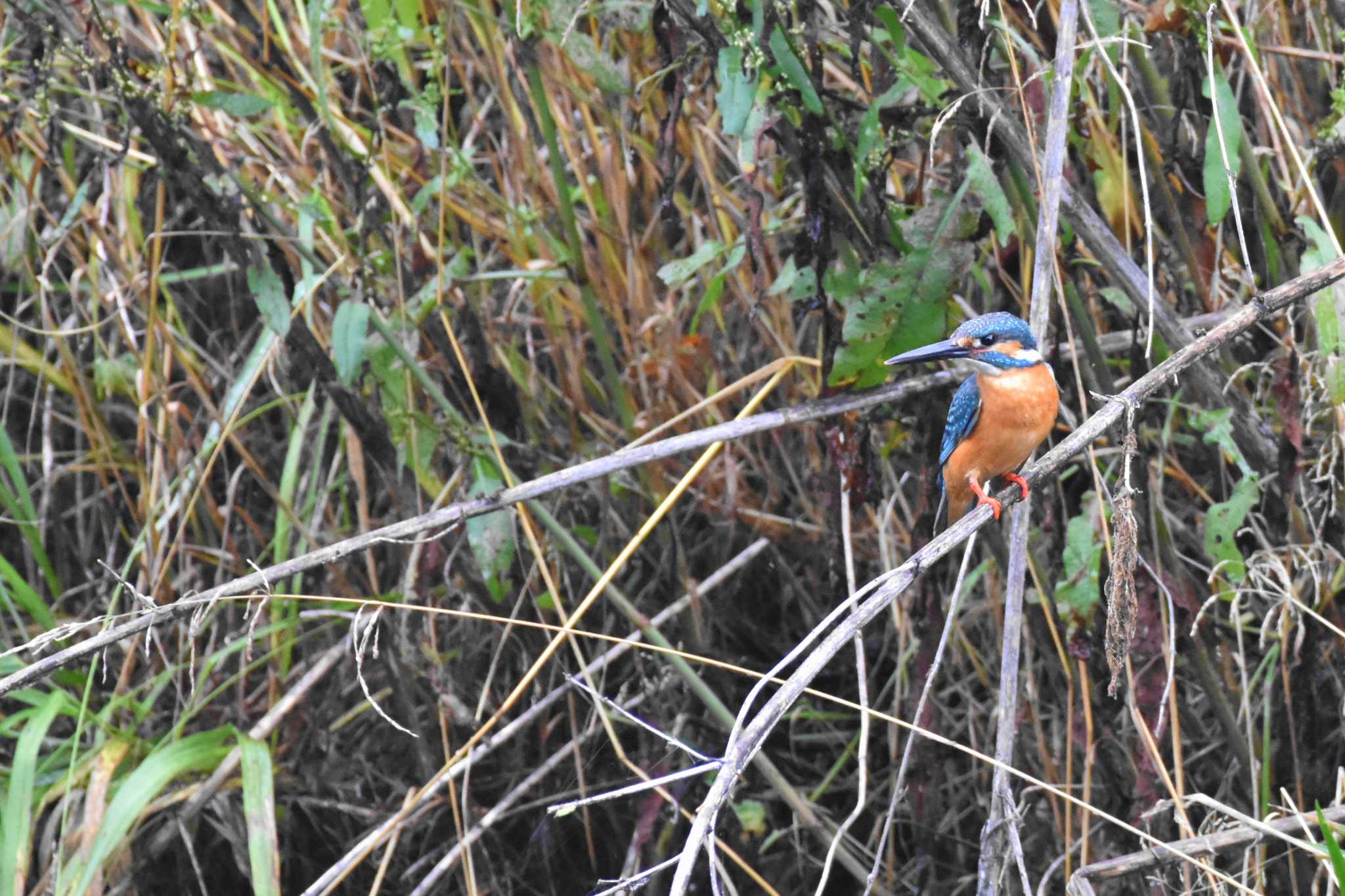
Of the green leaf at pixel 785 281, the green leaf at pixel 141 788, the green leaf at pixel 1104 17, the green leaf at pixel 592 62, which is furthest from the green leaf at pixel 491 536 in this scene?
the green leaf at pixel 1104 17

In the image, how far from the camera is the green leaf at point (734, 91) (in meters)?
2.12

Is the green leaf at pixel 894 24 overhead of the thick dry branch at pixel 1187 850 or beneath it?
overhead

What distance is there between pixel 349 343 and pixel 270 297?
170 millimetres

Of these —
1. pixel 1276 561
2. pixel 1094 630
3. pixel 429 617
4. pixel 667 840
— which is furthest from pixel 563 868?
pixel 1276 561

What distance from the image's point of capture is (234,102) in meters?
2.47

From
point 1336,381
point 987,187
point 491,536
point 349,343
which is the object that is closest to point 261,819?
point 491,536

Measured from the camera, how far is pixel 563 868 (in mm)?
3510

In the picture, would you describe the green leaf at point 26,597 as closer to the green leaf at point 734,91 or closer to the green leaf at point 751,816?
the green leaf at point 751,816

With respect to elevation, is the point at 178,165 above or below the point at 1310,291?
above

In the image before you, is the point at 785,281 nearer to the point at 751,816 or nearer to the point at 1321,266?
the point at 1321,266

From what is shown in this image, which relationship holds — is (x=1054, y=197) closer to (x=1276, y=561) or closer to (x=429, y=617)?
(x=1276, y=561)

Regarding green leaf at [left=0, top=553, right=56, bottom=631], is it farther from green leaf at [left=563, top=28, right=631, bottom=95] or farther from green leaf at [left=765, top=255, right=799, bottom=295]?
green leaf at [left=765, top=255, right=799, bottom=295]

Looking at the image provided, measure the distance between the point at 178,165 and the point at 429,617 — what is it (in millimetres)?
1319

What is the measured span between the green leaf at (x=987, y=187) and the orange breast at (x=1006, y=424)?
0.36 metres
